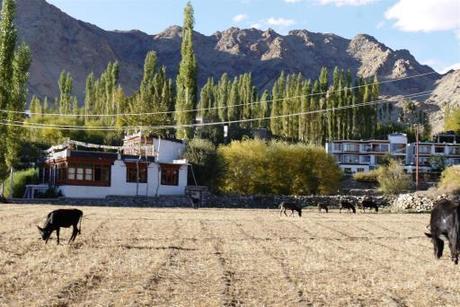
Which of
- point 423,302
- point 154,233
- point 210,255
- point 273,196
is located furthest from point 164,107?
point 423,302

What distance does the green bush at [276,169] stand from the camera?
213ft

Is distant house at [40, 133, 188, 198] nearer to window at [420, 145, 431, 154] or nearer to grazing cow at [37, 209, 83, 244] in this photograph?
grazing cow at [37, 209, 83, 244]

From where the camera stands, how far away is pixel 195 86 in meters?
76.1

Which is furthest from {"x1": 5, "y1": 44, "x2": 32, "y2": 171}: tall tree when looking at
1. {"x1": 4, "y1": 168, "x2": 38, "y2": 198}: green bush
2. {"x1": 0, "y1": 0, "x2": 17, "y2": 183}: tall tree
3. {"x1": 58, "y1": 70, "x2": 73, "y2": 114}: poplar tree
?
{"x1": 58, "y1": 70, "x2": 73, "y2": 114}: poplar tree

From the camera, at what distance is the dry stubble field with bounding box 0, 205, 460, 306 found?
10.0 m

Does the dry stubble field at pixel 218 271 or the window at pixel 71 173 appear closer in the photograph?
the dry stubble field at pixel 218 271

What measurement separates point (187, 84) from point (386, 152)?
45618 mm

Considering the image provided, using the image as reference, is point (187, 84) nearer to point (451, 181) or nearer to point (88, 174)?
point (88, 174)

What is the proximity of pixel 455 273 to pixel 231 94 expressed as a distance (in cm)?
10035

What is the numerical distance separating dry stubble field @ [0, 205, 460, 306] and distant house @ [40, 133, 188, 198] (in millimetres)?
36317

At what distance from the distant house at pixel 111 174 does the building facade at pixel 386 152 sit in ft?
153

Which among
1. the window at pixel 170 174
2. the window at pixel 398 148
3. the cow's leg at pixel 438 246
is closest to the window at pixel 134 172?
the window at pixel 170 174

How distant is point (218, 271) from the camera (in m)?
12.8

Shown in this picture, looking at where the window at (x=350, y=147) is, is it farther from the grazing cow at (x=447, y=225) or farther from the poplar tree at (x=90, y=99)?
the grazing cow at (x=447, y=225)
